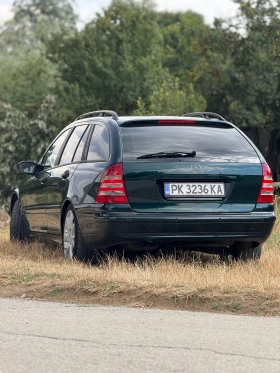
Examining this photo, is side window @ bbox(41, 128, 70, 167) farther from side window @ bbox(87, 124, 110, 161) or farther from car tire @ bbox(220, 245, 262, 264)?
car tire @ bbox(220, 245, 262, 264)

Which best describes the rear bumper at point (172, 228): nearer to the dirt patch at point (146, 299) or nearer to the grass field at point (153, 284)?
the grass field at point (153, 284)

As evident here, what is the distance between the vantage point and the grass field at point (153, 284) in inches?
323

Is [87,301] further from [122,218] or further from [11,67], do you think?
[11,67]

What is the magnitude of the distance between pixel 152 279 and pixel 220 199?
5.19 ft

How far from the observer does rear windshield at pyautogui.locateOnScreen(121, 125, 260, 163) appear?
10.3 m

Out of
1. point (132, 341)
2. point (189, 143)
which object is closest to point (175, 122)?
point (189, 143)

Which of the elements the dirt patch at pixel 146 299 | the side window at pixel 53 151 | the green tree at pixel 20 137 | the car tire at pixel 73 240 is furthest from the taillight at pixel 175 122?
the green tree at pixel 20 137

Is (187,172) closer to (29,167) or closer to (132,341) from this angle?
(29,167)

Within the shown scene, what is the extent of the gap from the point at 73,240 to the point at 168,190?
1.37 metres

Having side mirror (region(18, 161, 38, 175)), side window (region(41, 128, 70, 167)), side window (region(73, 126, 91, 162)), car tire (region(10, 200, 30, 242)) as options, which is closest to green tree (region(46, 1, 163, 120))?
car tire (region(10, 200, 30, 242))

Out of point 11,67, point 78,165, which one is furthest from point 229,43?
point 78,165

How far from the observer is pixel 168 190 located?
10.1 metres

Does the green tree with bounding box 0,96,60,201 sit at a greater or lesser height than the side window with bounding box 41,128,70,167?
lesser

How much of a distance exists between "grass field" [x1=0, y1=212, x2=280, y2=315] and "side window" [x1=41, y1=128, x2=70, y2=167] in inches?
70.3
